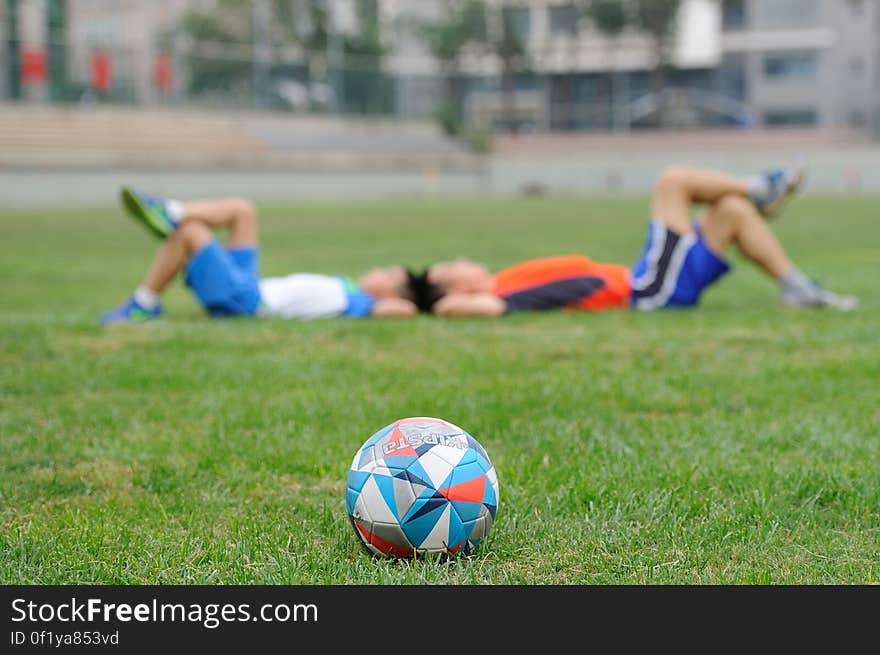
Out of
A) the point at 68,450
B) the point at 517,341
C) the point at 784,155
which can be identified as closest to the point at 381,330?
the point at 517,341

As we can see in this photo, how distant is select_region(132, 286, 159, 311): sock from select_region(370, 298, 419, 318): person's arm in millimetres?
1630

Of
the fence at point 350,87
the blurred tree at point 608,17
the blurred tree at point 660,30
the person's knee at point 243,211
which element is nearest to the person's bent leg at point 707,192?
the person's knee at point 243,211

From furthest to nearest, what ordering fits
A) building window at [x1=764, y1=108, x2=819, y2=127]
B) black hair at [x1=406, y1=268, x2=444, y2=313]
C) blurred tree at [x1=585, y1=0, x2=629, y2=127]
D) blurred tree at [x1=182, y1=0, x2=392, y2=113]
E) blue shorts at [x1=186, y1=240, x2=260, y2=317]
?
building window at [x1=764, y1=108, x2=819, y2=127] → blurred tree at [x1=585, y1=0, x2=629, y2=127] → blurred tree at [x1=182, y1=0, x2=392, y2=113] → black hair at [x1=406, y1=268, x2=444, y2=313] → blue shorts at [x1=186, y1=240, x2=260, y2=317]

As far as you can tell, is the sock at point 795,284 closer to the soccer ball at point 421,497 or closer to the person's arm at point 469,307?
the person's arm at point 469,307

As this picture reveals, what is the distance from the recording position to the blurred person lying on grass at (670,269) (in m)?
7.82

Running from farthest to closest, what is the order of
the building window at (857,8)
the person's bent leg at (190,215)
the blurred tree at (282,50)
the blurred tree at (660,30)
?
the building window at (857,8) → the blurred tree at (660,30) → the blurred tree at (282,50) → the person's bent leg at (190,215)

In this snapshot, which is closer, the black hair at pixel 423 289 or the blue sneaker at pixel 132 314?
the blue sneaker at pixel 132 314

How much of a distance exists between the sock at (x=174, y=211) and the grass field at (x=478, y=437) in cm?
76

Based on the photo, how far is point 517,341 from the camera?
6.77 metres

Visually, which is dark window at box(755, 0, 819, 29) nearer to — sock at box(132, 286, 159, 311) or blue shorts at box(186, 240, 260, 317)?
blue shorts at box(186, 240, 260, 317)

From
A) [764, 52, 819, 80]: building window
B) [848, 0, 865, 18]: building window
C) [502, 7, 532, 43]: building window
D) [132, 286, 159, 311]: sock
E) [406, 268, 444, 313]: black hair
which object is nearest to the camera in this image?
[132, 286, 159, 311]: sock

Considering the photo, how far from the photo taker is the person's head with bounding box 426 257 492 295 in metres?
8.01

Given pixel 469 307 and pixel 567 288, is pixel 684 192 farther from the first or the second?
pixel 469 307

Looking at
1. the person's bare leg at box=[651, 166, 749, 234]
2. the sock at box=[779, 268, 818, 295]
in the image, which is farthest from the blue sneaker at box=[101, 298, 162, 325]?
the sock at box=[779, 268, 818, 295]
